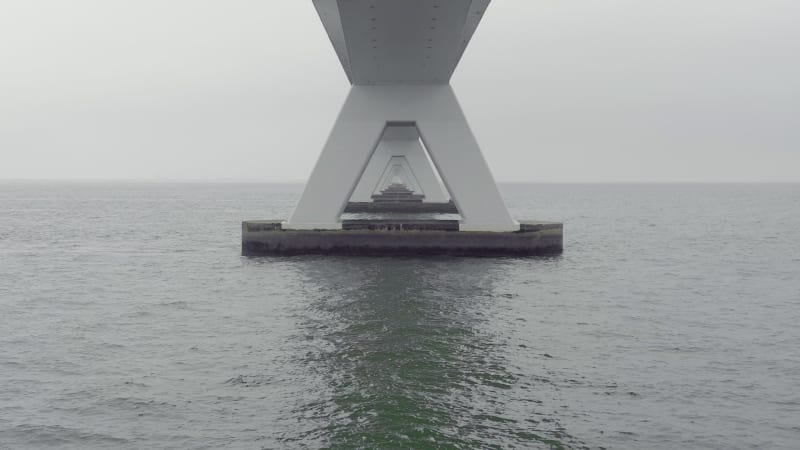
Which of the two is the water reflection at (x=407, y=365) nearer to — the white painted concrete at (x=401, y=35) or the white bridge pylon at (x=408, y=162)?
the white painted concrete at (x=401, y=35)

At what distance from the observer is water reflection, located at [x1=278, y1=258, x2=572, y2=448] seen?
31.4ft

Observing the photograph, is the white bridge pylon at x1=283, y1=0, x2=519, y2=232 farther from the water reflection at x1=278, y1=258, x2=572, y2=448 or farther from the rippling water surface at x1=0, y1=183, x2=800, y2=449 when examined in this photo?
the water reflection at x1=278, y1=258, x2=572, y2=448

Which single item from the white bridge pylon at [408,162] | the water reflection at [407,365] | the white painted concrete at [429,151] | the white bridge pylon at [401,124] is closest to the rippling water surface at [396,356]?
the water reflection at [407,365]

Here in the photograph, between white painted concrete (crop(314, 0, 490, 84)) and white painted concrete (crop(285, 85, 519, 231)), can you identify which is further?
white painted concrete (crop(285, 85, 519, 231))

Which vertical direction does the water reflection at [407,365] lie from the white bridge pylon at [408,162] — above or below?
below

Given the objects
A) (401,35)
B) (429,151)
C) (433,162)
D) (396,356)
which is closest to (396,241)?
(433,162)

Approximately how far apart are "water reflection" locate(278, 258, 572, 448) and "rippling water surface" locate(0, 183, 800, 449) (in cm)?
5

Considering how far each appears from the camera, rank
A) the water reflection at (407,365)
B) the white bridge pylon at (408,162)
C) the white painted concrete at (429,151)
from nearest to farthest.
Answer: the water reflection at (407,365) → the white painted concrete at (429,151) → the white bridge pylon at (408,162)

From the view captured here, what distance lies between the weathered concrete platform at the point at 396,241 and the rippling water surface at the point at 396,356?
0.85 meters

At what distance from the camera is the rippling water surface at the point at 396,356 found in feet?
32.2

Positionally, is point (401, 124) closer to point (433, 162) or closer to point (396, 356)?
point (433, 162)

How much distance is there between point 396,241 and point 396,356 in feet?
53.1

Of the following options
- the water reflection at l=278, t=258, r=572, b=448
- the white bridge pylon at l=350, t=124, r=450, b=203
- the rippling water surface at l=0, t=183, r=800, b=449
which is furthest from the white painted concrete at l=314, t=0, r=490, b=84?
the white bridge pylon at l=350, t=124, r=450, b=203

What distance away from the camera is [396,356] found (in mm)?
13602
